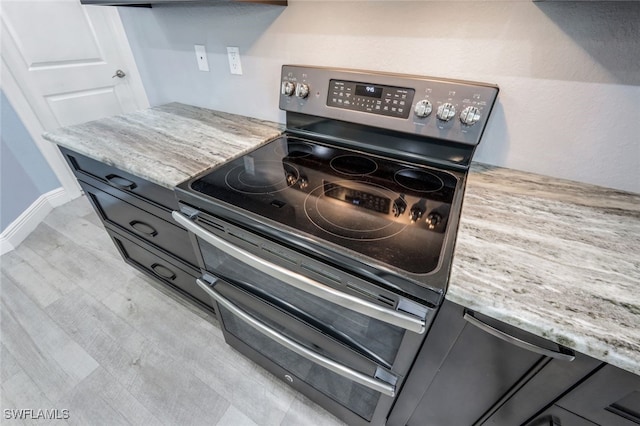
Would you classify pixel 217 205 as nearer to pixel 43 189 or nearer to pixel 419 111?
pixel 419 111

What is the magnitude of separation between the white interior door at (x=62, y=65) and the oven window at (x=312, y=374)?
64.0 inches

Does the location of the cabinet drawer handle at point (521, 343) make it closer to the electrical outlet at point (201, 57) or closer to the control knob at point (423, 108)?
the control knob at point (423, 108)

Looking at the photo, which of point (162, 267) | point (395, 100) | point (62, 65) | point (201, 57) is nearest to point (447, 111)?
point (395, 100)

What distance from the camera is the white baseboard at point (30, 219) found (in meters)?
1.85

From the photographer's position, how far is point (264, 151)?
0.99 metres

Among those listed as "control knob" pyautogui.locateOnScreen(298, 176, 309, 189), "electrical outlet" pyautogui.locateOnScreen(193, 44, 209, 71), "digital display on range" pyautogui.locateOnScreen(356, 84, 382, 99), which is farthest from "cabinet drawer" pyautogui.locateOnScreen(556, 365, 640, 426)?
"electrical outlet" pyautogui.locateOnScreen(193, 44, 209, 71)

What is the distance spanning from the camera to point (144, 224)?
45.2 inches

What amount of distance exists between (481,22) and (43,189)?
3075 millimetres

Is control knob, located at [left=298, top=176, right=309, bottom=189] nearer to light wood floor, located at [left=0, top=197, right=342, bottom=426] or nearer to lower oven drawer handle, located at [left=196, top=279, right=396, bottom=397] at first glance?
lower oven drawer handle, located at [left=196, top=279, right=396, bottom=397]

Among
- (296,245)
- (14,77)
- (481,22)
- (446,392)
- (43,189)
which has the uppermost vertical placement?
(481,22)

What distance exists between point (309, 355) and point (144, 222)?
897 mm

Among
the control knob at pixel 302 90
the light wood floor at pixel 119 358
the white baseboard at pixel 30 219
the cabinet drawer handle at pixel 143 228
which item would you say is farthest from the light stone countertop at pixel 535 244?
the white baseboard at pixel 30 219

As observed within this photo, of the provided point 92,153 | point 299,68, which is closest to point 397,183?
point 299,68

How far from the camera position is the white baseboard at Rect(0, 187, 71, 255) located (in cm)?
185
